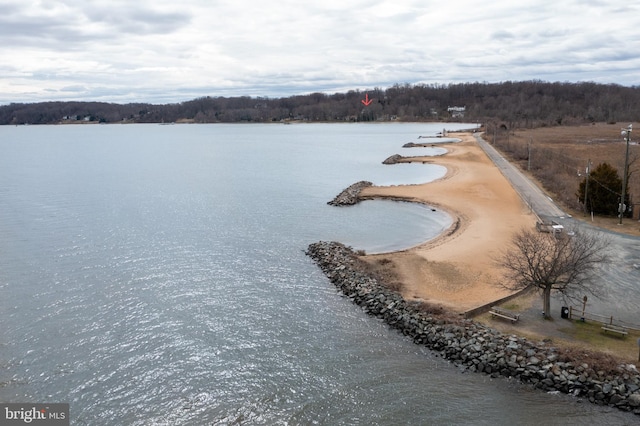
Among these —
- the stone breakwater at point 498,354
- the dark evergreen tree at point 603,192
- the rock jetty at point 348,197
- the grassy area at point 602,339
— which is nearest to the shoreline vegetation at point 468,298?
the stone breakwater at point 498,354

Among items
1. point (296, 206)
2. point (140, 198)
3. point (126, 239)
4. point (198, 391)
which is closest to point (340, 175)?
point (296, 206)

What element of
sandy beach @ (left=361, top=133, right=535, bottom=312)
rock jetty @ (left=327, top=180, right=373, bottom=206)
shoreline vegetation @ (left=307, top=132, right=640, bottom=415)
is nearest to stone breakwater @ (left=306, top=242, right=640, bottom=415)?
shoreline vegetation @ (left=307, top=132, right=640, bottom=415)

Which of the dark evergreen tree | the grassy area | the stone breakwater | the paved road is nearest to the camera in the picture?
the stone breakwater

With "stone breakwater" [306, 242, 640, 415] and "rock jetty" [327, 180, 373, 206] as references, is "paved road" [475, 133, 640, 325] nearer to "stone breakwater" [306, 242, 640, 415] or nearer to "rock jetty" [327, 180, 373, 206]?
"stone breakwater" [306, 242, 640, 415]

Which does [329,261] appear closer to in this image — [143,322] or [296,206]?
[143,322]

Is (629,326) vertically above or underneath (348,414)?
above

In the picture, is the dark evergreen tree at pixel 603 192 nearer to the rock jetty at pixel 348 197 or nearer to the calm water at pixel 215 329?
the calm water at pixel 215 329

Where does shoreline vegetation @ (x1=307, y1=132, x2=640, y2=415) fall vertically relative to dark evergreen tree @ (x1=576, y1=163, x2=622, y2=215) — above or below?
below
